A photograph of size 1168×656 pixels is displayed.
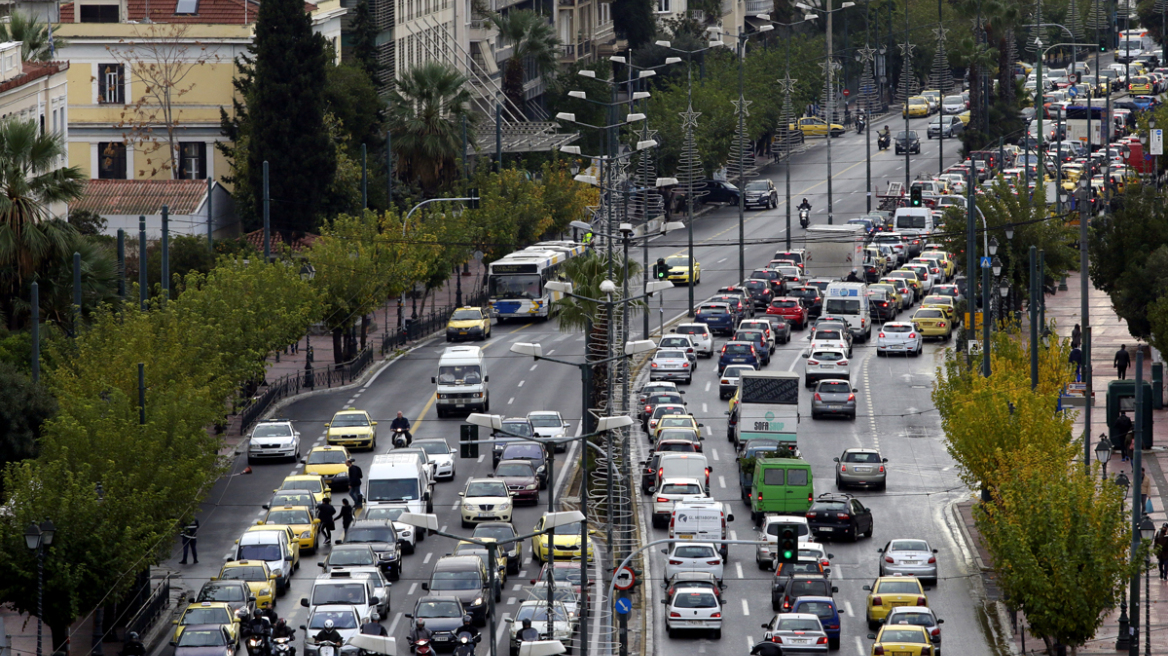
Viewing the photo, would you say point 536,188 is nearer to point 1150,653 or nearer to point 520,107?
point 520,107

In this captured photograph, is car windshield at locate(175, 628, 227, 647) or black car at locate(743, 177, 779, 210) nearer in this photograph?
car windshield at locate(175, 628, 227, 647)

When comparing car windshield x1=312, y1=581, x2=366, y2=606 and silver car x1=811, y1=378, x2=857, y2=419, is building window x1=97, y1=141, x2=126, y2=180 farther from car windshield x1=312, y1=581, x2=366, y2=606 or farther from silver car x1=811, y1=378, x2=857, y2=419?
car windshield x1=312, y1=581, x2=366, y2=606

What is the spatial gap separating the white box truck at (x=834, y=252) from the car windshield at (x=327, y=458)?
37.7 metres

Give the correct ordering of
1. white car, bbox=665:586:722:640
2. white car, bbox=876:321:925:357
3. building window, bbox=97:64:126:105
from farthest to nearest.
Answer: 1. building window, bbox=97:64:126:105
2. white car, bbox=876:321:925:357
3. white car, bbox=665:586:722:640

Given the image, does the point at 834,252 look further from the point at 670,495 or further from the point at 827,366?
the point at 670,495

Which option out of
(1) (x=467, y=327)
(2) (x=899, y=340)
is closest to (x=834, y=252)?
(2) (x=899, y=340)

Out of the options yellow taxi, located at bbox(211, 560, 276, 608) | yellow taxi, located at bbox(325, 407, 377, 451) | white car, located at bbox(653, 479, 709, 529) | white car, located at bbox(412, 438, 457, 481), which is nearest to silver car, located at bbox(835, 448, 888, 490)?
white car, located at bbox(653, 479, 709, 529)

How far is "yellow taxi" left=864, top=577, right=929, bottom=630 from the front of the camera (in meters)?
46.0

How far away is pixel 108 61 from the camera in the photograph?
101m

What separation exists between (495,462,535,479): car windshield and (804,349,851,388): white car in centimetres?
1742

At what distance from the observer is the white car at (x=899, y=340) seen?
78.0 m

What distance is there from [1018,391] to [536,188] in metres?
50.4

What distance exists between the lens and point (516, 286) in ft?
280

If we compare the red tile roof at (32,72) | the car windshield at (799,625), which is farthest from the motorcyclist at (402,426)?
the car windshield at (799,625)
